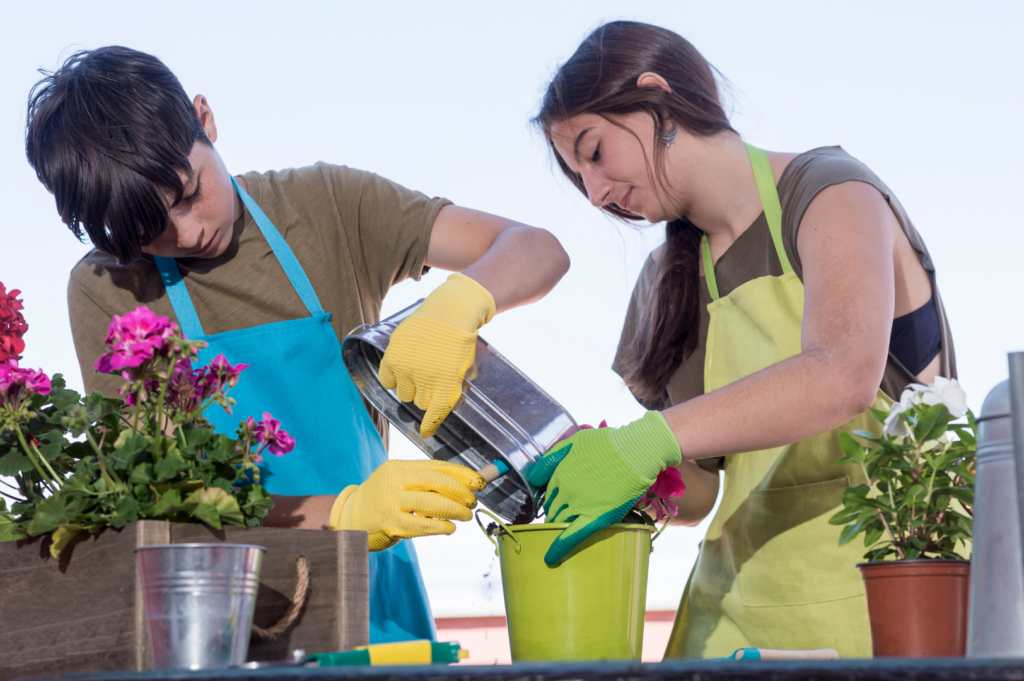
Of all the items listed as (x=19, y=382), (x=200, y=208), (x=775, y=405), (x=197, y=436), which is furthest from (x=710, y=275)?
(x=19, y=382)

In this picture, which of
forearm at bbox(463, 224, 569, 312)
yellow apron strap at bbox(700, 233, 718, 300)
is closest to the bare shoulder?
yellow apron strap at bbox(700, 233, 718, 300)

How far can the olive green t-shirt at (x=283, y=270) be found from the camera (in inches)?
56.0

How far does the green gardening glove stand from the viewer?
0.89 meters

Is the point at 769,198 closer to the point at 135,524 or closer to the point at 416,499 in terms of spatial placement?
the point at 416,499

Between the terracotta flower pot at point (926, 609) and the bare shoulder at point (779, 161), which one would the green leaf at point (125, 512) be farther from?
the bare shoulder at point (779, 161)

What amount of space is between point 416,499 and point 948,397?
581 mm

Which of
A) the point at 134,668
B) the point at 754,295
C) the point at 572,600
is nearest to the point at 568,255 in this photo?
the point at 754,295

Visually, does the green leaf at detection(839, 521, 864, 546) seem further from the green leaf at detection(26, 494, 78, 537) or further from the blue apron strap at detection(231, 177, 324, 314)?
the blue apron strap at detection(231, 177, 324, 314)

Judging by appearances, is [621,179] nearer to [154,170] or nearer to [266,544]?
[154,170]

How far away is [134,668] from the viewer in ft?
2.21

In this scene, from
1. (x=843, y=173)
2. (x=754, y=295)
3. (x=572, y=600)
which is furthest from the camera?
(x=754, y=295)

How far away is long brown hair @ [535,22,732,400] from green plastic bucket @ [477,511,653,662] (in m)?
0.66

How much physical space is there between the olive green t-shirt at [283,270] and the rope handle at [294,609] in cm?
71

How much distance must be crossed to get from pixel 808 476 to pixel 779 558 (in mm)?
133
